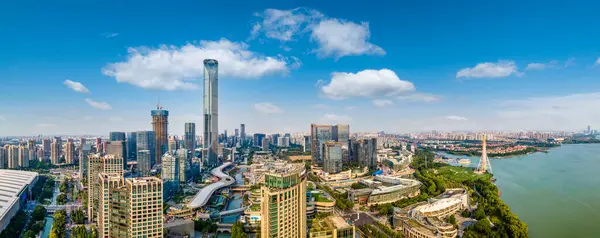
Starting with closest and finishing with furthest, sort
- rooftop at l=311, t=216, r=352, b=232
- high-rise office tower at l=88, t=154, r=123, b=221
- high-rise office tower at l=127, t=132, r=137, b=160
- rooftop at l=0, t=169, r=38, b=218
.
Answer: rooftop at l=311, t=216, r=352, b=232 < rooftop at l=0, t=169, r=38, b=218 < high-rise office tower at l=88, t=154, r=123, b=221 < high-rise office tower at l=127, t=132, r=137, b=160

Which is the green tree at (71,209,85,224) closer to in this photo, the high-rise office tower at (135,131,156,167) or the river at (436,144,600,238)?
the high-rise office tower at (135,131,156,167)

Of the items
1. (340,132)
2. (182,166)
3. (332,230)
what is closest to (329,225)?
(332,230)

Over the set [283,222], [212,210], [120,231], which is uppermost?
[283,222]

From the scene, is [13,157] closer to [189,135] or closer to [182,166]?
[189,135]

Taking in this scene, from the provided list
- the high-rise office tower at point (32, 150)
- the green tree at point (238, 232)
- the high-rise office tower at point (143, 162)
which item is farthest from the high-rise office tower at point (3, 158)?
the green tree at point (238, 232)

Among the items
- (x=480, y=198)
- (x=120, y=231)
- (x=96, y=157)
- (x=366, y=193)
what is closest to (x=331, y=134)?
(x=366, y=193)

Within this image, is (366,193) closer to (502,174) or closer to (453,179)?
(453,179)

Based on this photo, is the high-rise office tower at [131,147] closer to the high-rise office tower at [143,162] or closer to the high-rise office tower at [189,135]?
the high-rise office tower at [189,135]

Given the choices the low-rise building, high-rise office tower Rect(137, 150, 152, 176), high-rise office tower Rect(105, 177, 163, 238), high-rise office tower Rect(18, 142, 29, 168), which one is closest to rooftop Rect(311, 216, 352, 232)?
the low-rise building

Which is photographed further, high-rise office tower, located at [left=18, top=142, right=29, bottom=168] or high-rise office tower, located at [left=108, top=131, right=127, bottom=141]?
high-rise office tower, located at [left=108, top=131, right=127, bottom=141]
